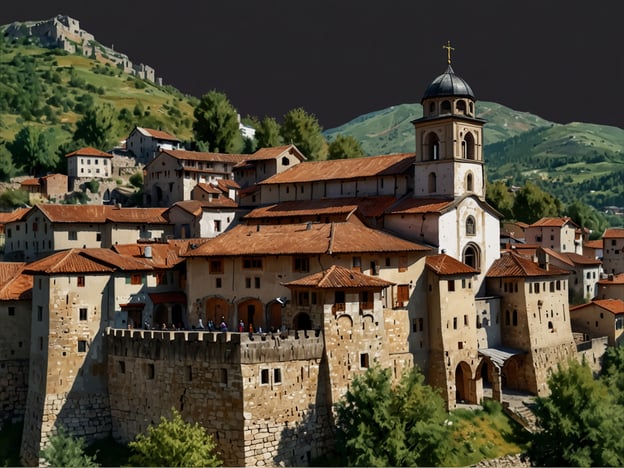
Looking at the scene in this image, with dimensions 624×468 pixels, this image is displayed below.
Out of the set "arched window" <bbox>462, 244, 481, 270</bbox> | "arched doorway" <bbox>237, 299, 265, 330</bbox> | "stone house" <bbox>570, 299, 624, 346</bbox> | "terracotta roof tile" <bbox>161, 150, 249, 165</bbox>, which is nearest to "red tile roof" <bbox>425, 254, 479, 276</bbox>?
"arched window" <bbox>462, 244, 481, 270</bbox>

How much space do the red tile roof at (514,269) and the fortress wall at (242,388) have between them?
2246 cm

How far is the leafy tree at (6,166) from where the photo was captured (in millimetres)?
124625

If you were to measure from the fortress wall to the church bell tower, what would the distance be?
21.3 meters

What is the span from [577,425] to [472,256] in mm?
18671

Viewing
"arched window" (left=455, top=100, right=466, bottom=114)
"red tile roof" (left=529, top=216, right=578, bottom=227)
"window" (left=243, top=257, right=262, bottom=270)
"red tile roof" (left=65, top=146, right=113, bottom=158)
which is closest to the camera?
"window" (left=243, top=257, right=262, bottom=270)

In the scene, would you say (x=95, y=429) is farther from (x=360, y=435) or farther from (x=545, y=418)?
(x=545, y=418)

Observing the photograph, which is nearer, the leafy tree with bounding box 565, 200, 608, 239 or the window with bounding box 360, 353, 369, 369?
the window with bounding box 360, 353, 369, 369

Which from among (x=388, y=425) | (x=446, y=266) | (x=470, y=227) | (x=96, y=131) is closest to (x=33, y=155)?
(x=96, y=131)

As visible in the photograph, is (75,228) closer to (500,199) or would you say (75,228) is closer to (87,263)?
(87,263)

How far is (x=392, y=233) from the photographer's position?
71625 mm

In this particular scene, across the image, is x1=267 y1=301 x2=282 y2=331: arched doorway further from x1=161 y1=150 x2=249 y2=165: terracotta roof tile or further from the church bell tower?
x1=161 y1=150 x2=249 y2=165: terracotta roof tile

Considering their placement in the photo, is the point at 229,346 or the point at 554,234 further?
the point at 554,234

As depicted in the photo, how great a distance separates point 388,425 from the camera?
5469 cm

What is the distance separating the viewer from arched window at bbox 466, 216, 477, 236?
72.6 m
